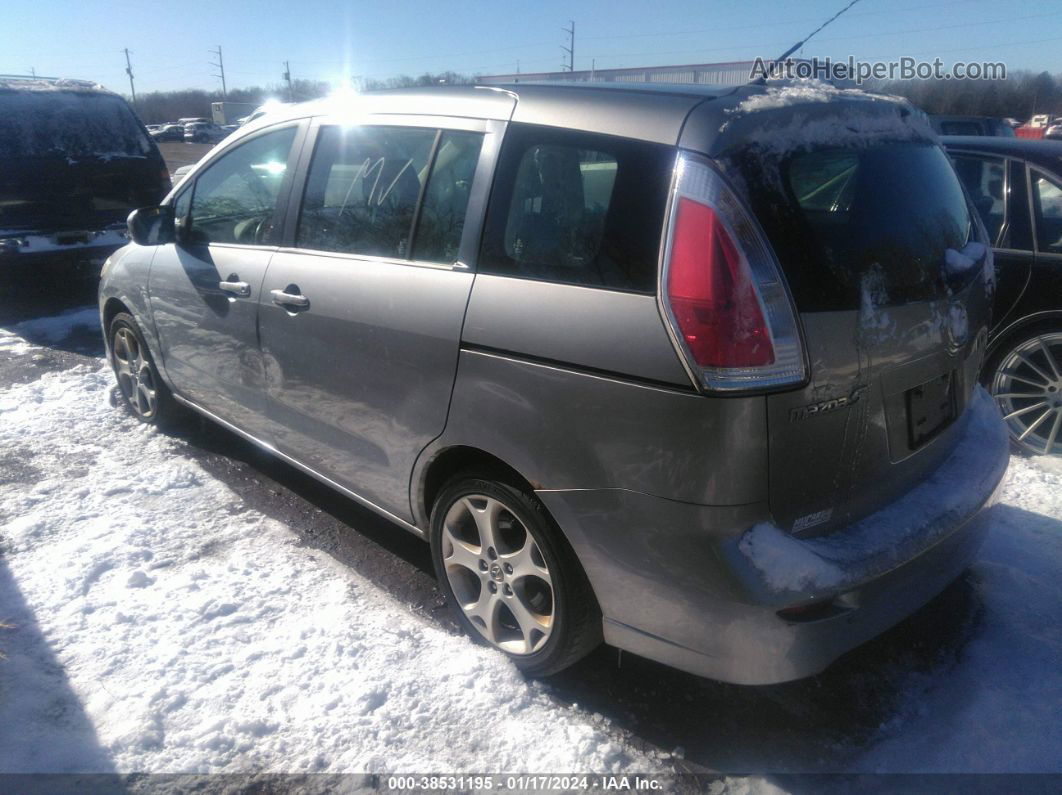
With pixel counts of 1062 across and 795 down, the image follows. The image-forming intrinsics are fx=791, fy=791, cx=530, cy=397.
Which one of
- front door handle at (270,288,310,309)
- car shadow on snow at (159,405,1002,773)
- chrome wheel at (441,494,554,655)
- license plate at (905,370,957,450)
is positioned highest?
front door handle at (270,288,310,309)

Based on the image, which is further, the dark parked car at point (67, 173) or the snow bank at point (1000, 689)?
the dark parked car at point (67, 173)

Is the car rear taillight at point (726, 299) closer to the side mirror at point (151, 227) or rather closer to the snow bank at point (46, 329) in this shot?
the side mirror at point (151, 227)

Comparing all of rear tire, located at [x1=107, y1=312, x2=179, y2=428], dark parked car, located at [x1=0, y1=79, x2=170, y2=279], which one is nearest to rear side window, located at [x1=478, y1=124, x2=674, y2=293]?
rear tire, located at [x1=107, y1=312, x2=179, y2=428]

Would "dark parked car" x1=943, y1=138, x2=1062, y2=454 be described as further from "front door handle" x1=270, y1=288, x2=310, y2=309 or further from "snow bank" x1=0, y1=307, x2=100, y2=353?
"snow bank" x1=0, y1=307, x2=100, y2=353

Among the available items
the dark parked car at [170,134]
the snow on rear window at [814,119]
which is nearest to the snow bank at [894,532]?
the snow on rear window at [814,119]

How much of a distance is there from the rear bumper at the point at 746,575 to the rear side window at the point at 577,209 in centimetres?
64

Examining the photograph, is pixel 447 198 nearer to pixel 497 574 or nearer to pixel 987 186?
pixel 497 574

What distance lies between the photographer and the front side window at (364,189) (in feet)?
9.35

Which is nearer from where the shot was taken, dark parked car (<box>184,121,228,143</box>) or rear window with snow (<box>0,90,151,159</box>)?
rear window with snow (<box>0,90,151,159</box>)

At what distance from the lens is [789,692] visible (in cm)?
266

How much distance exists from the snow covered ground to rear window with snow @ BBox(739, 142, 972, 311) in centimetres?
138

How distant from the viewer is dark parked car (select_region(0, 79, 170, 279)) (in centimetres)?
760

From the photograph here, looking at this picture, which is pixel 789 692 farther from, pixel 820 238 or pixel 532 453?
pixel 820 238

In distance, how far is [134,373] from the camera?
4.86m
